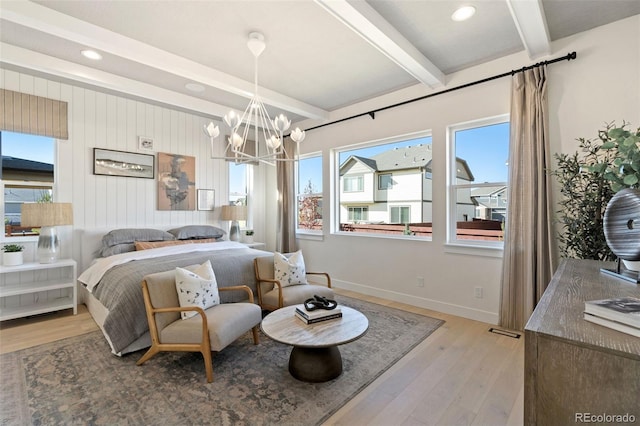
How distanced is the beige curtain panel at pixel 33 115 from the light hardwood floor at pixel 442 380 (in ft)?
7.08

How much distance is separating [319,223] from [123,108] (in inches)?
131

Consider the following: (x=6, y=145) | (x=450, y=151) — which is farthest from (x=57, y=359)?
(x=450, y=151)

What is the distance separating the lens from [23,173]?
347 cm

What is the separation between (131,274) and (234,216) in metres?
2.35

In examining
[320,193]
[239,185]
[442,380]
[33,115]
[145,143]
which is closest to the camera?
[442,380]

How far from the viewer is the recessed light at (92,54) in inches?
118

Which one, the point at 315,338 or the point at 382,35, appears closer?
the point at 315,338

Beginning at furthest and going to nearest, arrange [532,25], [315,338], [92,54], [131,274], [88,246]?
[88,246], [92,54], [131,274], [532,25], [315,338]

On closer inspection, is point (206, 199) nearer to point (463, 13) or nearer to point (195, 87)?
point (195, 87)

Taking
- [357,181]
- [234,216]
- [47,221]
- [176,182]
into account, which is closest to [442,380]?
[357,181]

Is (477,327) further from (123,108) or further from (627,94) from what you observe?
(123,108)

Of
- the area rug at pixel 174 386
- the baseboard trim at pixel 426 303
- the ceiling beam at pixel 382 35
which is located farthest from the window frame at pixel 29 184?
the baseboard trim at pixel 426 303

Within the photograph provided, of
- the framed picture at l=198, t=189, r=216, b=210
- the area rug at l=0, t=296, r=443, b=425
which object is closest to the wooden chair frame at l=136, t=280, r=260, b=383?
the area rug at l=0, t=296, r=443, b=425

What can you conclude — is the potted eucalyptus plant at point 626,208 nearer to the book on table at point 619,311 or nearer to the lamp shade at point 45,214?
the book on table at point 619,311
